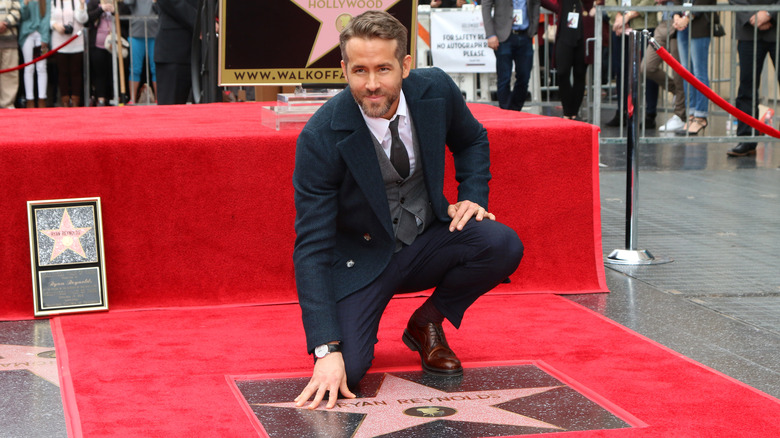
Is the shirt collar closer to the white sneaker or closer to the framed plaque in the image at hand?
the framed plaque

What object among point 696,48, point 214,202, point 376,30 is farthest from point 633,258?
point 696,48

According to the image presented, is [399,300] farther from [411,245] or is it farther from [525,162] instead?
[411,245]

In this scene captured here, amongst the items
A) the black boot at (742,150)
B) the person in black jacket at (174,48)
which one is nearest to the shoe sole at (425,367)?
the person in black jacket at (174,48)

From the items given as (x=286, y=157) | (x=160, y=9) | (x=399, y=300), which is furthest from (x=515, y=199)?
(x=160, y=9)

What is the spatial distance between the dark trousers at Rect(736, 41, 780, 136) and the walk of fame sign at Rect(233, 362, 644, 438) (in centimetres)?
623

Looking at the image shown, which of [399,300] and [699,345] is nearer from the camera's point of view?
[699,345]

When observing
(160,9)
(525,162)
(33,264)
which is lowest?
(33,264)

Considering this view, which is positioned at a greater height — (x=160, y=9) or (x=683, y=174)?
(x=160, y=9)

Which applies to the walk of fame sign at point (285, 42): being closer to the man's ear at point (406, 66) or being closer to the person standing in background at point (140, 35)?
the man's ear at point (406, 66)

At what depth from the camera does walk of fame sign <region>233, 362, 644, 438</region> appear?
9.23 feet

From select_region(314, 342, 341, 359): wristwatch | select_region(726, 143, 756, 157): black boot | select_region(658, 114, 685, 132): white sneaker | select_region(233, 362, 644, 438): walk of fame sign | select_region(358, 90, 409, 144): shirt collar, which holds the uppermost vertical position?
select_region(358, 90, 409, 144): shirt collar

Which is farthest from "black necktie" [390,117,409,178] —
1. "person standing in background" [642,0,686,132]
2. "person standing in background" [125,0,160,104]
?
"person standing in background" [125,0,160,104]

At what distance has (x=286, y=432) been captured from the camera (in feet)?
9.14

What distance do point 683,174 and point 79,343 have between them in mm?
5524
